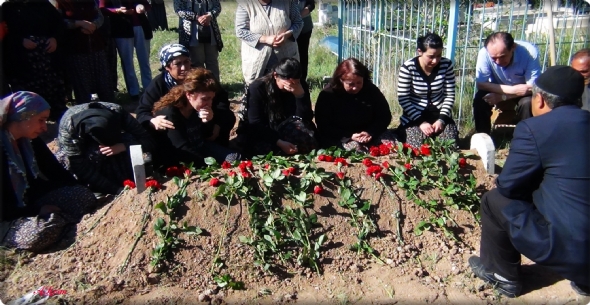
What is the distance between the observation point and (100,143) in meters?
3.57

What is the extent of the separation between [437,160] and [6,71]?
14.2 ft

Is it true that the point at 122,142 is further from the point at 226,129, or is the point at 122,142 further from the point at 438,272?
the point at 438,272

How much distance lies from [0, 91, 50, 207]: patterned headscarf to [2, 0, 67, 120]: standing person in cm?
227

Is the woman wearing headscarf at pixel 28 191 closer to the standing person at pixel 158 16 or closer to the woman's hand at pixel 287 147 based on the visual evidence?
the woman's hand at pixel 287 147

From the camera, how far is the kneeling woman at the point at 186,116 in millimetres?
3848

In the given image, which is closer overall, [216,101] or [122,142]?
[122,142]

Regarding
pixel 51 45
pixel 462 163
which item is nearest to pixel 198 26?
pixel 51 45

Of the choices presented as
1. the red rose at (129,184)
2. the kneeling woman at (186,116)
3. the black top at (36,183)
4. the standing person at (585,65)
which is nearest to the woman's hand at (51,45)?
the kneeling woman at (186,116)

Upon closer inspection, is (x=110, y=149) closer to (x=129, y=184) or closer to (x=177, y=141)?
(x=129, y=184)

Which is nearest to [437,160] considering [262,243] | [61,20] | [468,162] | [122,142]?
[468,162]

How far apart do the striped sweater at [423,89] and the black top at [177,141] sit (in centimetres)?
198

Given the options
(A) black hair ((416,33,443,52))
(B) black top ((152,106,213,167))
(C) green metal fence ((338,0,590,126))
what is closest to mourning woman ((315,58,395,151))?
(A) black hair ((416,33,443,52))

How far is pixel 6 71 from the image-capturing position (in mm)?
Answer: 5203

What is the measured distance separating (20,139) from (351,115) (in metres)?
2.57
